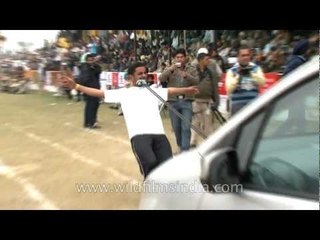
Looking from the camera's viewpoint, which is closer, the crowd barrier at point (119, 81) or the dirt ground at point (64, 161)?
the dirt ground at point (64, 161)

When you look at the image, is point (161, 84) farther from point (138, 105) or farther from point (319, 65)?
point (319, 65)

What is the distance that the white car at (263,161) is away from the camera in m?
1.92

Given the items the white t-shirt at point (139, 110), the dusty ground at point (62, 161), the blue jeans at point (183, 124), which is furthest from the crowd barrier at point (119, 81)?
the white t-shirt at point (139, 110)

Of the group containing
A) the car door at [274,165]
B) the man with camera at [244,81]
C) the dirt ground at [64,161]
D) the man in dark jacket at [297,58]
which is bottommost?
the dirt ground at [64,161]

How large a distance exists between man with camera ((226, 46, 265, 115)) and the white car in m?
3.81

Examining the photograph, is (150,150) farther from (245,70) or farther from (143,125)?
(245,70)

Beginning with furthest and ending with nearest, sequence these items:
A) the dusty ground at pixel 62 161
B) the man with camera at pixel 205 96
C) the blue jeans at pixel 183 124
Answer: the man with camera at pixel 205 96 → the blue jeans at pixel 183 124 → the dusty ground at pixel 62 161

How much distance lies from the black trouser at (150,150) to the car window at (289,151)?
2296 mm

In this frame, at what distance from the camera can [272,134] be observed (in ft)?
7.23

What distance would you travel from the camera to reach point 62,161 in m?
A: 7.35

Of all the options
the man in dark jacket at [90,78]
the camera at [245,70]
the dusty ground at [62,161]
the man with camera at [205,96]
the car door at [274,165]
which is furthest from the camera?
the man in dark jacket at [90,78]

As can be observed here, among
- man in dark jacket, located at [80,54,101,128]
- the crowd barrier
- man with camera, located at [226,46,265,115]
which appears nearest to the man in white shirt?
the crowd barrier

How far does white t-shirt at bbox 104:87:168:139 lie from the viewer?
15.5ft

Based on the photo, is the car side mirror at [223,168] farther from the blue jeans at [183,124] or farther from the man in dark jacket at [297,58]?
the blue jeans at [183,124]
